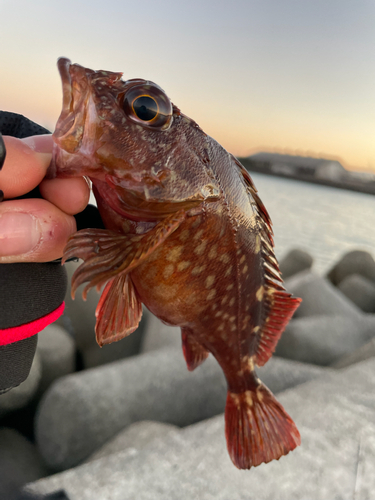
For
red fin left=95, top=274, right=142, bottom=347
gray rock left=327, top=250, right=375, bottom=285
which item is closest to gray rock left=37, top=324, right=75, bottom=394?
red fin left=95, top=274, right=142, bottom=347

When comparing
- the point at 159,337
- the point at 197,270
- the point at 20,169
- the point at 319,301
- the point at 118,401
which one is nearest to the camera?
the point at 20,169

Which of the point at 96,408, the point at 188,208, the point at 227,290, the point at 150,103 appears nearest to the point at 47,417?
the point at 96,408

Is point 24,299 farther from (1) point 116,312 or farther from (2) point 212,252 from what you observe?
(2) point 212,252

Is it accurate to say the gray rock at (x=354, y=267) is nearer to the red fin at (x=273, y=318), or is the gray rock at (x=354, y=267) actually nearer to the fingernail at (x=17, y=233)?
the red fin at (x=273, y=318)

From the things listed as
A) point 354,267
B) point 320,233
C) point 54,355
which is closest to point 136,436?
point 54,355

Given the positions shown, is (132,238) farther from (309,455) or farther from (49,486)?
(309,455)

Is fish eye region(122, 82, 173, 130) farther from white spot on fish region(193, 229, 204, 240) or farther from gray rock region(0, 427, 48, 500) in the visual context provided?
gray rock region(0, 427, 48, 500)
